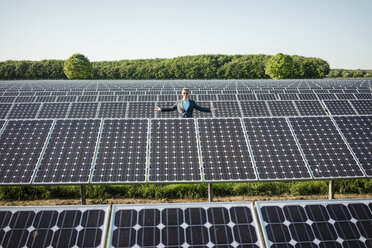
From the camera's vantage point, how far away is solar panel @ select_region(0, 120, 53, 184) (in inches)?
→ 313

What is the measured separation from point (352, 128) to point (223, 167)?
6.16 metres

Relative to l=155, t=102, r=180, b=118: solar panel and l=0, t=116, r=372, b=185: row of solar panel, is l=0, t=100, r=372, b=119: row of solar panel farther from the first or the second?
l=0, t=116, r=372, b=185: row of solar panel

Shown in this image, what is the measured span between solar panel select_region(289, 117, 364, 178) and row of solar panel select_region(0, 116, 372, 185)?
34 mm

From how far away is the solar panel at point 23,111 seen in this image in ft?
65.0

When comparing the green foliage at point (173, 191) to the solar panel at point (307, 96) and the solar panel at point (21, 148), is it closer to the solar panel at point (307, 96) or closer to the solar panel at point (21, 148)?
the solar panel at point (21, 148)

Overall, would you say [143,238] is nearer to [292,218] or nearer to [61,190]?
[292,218]

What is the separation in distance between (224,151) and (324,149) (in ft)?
12.4

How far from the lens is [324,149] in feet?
29.9

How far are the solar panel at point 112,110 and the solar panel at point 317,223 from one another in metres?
16.3

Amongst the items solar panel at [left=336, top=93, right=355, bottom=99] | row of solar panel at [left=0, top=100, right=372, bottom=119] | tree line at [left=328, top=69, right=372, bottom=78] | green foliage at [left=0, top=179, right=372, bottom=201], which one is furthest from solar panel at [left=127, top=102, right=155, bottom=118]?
tree line at [left=328, top=69, right=372, bottom=78]

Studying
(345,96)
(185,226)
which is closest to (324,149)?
(185,226)

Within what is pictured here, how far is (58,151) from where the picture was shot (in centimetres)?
876

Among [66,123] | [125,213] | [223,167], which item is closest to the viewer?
[125,213]

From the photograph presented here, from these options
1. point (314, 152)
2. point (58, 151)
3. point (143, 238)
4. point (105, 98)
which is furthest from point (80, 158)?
point (105, 98)
